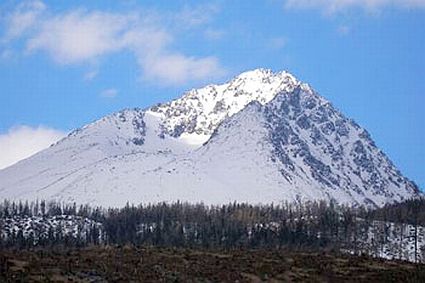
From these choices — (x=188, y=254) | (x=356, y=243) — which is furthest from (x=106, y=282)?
(x=356, y=243)

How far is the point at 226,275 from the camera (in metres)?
67.7

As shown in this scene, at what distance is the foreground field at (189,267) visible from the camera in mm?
62188

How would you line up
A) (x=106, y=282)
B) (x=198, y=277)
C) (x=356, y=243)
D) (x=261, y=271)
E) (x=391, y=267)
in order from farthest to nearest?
(x=356, y=243), (x=391, y=267), (x=261, y=271), (x=198, y=277), (x=106, y=282)

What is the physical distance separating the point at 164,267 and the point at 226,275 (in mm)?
5997

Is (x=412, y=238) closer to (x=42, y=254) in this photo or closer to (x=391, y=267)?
(x=391, y=267)

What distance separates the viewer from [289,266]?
75.8 metres

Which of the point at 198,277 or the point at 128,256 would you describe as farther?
the point at 128,256

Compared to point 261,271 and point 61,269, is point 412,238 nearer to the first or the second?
point 261,271

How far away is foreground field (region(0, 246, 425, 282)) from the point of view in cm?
6219

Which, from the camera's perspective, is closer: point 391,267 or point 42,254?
point 42,254

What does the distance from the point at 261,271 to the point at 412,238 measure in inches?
Result: 5422

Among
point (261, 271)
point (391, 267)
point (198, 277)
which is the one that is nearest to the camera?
point (198, 277)

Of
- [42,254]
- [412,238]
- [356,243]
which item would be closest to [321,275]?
[42,254]

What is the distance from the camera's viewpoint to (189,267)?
70.8 metres
